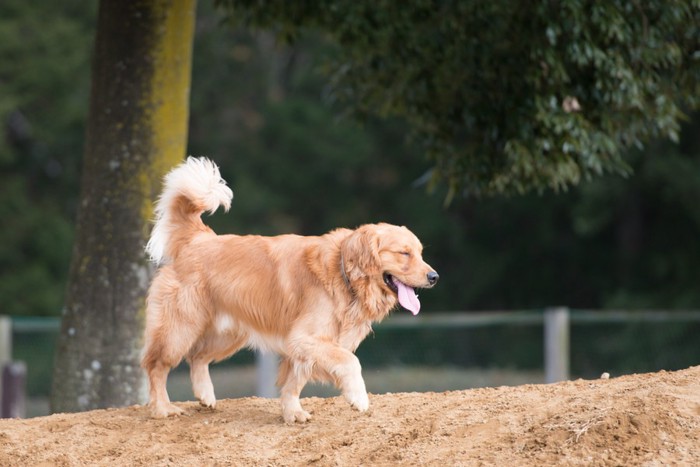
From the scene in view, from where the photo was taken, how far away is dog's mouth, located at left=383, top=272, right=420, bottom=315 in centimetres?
670

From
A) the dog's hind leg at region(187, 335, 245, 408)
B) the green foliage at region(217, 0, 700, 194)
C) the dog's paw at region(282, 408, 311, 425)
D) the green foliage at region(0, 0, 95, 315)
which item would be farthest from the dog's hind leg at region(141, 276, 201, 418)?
the green foliage at region(0, 0, 95, 315)

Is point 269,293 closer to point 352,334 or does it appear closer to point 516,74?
point 352,334

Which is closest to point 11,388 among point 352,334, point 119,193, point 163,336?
point 119,193

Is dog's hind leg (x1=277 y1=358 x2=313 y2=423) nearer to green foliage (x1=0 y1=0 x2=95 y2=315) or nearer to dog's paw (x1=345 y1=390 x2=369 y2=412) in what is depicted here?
dog's paw (x1=345 y1=390 x2=369 y2=412)

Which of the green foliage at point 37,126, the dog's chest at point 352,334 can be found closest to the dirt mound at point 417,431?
the dog's chest at point 352,334

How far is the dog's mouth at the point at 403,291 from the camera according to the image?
670cm

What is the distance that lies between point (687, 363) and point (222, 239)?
13199mm

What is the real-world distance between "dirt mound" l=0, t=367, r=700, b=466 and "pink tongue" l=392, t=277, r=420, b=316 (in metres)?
0.62

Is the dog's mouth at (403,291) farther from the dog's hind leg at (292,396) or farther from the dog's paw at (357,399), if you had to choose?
the dog's hind leg at (292,396)

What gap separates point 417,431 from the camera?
20.1ft

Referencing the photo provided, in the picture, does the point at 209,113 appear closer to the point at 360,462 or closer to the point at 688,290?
the point at 688,290

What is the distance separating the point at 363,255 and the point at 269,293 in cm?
70

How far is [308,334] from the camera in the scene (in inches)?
261

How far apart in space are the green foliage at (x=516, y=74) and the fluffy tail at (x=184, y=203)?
263cm
